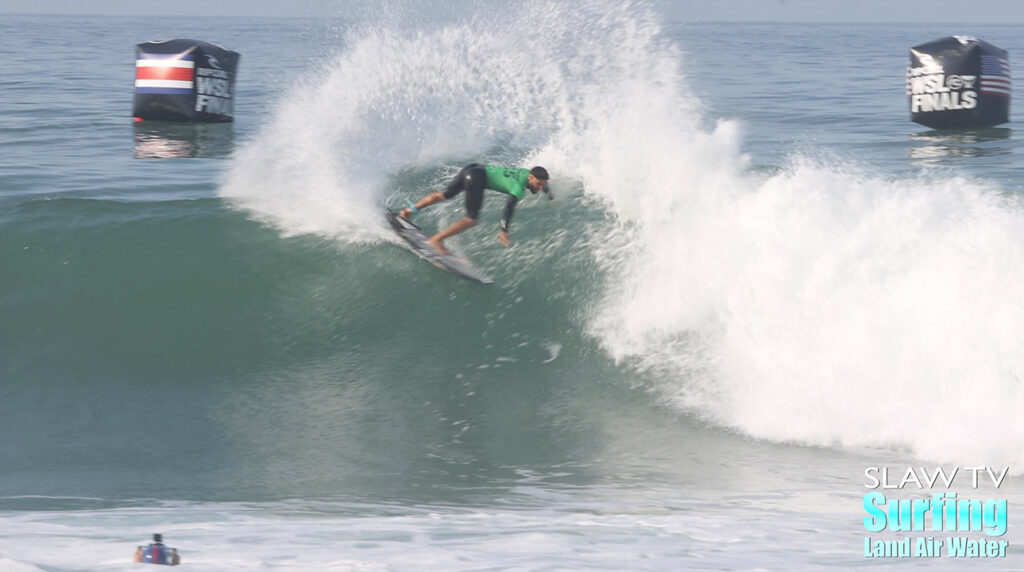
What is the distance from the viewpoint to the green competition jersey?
9969 millimetres

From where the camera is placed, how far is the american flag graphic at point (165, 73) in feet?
63.3

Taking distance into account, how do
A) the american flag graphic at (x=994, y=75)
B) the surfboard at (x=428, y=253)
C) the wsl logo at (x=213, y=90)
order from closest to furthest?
the surfboard at (x=428, y=253), the american flag graphic at (x=994, y=75), the wsl logo at (x=213, y=90)

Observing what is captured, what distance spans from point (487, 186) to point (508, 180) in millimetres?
265

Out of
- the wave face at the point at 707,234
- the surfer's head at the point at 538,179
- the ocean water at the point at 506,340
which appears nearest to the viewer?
the ocean water at the point at 506,340

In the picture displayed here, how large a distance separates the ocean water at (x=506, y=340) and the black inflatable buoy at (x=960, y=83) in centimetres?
493

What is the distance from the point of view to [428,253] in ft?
34.1

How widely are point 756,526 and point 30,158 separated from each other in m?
15.3

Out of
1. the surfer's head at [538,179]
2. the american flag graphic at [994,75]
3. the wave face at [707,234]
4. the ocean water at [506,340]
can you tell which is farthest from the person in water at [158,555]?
the american flag graphic at [994,75]

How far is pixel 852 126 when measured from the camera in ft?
70.6

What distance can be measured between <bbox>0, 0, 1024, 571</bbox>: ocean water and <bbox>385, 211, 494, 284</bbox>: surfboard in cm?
14

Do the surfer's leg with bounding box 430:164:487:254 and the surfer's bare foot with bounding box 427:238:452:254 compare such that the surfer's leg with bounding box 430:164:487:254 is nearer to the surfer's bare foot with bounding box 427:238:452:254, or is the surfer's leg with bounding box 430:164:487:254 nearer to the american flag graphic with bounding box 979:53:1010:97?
the surfer's bare foot with bounding box 427:238:452:254

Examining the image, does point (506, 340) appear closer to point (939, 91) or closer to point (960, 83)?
point (939, 91)

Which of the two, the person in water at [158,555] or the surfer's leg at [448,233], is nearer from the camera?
the person in water at [158,555]

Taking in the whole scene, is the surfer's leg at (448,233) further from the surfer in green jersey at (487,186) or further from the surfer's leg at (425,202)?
the surfer's leg at (425,202)
